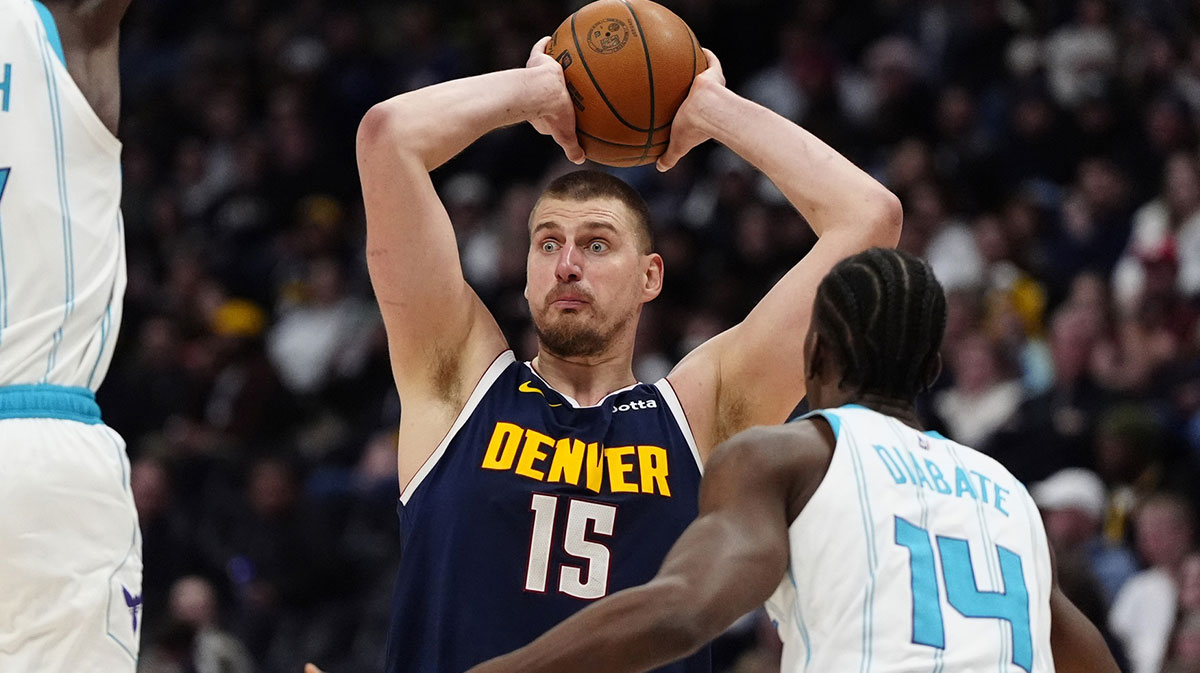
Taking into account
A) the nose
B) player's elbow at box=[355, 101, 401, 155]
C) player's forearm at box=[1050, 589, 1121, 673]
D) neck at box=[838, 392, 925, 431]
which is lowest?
player's forearm at box=[1050, 589, 1121, 673]

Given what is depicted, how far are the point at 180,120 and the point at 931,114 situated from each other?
7.53 m

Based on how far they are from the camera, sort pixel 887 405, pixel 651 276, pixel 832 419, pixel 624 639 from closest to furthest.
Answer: pixel 624 639, pixel 832 419, pixel 887 405, pixel 651 276

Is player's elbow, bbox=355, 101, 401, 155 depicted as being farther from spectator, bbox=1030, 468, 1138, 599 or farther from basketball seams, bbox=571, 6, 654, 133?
spectator, bbox=1030, 468, 1138, 599

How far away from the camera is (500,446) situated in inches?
187

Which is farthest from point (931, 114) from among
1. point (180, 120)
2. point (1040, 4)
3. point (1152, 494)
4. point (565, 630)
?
point (565, 630)

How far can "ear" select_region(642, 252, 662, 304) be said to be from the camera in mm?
5316

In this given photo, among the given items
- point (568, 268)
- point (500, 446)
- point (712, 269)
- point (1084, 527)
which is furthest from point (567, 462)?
point (712, 269)

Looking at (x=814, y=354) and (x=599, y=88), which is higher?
(x=599, y=88)

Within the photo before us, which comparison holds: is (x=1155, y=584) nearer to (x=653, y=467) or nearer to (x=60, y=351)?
(x=653, y=467)

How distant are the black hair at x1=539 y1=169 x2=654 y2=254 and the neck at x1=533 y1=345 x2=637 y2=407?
0.39 m

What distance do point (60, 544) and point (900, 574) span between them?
187 cm

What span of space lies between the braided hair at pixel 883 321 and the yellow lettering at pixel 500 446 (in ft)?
4.47

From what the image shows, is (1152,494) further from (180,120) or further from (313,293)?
(180,120)

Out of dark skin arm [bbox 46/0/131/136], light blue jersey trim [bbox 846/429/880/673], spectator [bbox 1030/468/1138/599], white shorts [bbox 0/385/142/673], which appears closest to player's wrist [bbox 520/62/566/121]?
dark skin arm [bbox 46/0/131/136]
